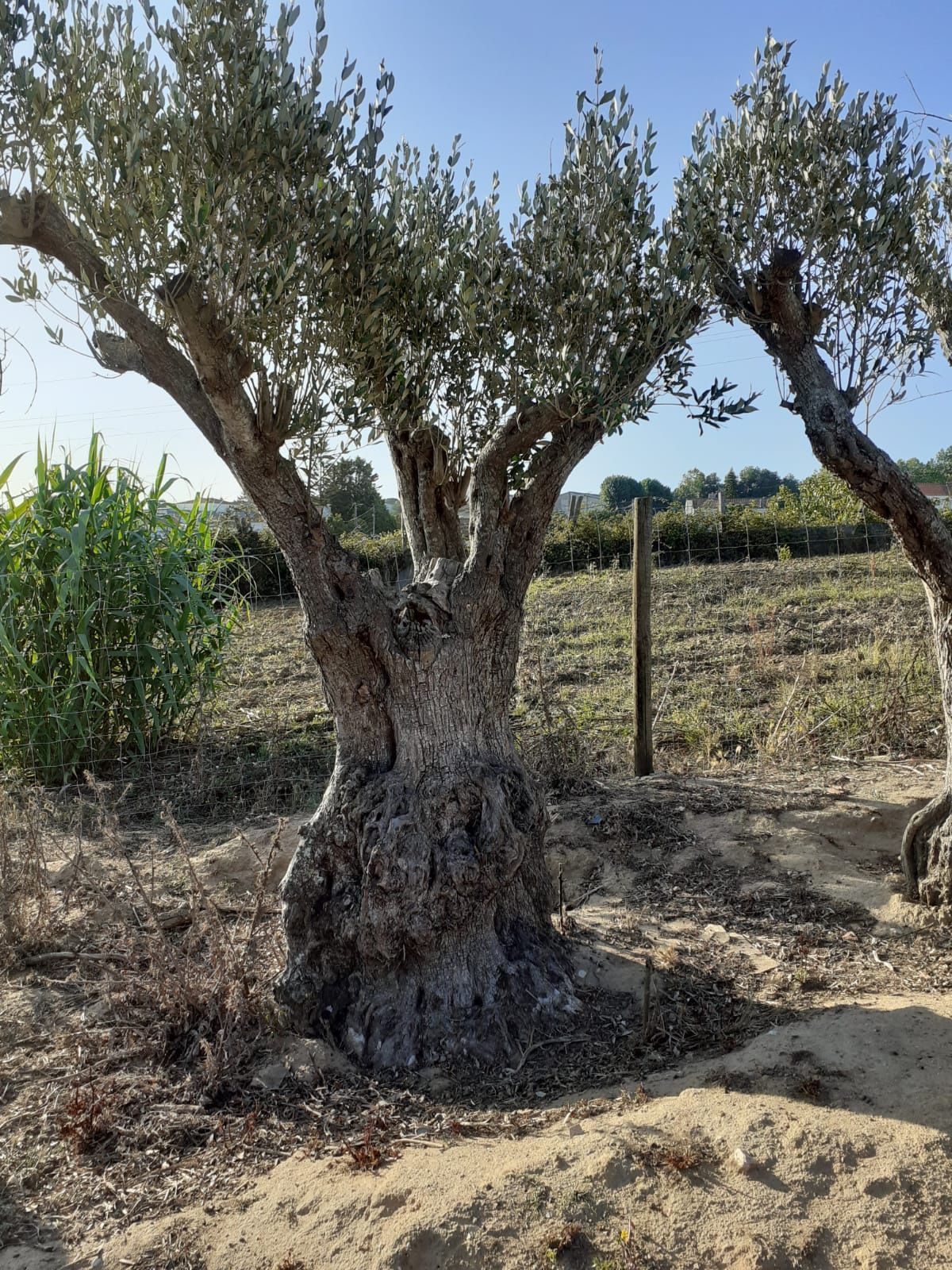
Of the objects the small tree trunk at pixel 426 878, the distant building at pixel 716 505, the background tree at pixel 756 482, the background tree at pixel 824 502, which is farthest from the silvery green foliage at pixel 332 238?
the background tree at pixel 756 482

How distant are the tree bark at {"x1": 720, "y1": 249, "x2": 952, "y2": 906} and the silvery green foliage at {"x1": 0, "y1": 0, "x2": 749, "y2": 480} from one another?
0.64 m

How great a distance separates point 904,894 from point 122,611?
20.2 ft

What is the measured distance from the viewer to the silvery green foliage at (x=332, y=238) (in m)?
3.40

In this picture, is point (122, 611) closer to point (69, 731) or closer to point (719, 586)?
point (69, 731)

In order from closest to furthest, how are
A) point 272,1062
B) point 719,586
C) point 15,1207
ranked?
point 15,1207 < point 272,1062 < point 719,586

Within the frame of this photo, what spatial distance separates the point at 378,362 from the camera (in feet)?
13.8

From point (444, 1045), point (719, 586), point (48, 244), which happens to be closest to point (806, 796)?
point (444, 1045)

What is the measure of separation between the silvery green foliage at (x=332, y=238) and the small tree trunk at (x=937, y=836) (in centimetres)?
177

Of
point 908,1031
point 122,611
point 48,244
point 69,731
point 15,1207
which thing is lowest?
point 15,1207

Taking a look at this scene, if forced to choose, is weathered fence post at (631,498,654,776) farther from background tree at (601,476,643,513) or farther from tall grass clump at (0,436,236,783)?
background tree at (601,476,643,513)

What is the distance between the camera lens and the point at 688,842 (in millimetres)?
5891

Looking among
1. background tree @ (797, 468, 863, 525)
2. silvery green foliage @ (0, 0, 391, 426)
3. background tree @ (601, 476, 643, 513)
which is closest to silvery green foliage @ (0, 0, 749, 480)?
silvery green foliage @ (0, 0, 391, 426)

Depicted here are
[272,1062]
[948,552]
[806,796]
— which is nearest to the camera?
[272,1062]

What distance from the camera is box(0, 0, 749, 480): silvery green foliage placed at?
3404 millimetres
